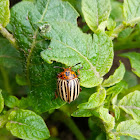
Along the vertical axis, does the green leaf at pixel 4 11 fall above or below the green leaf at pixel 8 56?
above

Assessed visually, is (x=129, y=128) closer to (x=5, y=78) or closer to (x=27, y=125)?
(x=27, y=125)

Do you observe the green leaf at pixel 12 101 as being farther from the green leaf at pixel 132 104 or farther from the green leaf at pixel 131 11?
the green leaf at pixel 131 11

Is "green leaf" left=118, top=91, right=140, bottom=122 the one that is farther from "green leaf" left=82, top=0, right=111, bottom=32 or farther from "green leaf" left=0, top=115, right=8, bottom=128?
"green leaf" left=0, top=115, right=8, bottom=128

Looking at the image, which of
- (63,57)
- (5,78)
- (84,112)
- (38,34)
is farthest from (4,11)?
(5,78)

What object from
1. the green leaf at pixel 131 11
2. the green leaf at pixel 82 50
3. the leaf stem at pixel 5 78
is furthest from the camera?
the leaf stem at pixel 5 78

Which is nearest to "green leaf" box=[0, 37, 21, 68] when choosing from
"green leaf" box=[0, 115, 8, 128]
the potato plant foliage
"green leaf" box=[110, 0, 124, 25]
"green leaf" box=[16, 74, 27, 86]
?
"green leaf" box=[16, 74, 27, 86]

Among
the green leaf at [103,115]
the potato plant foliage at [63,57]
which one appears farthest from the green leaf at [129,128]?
the green leaf at [103,115]
